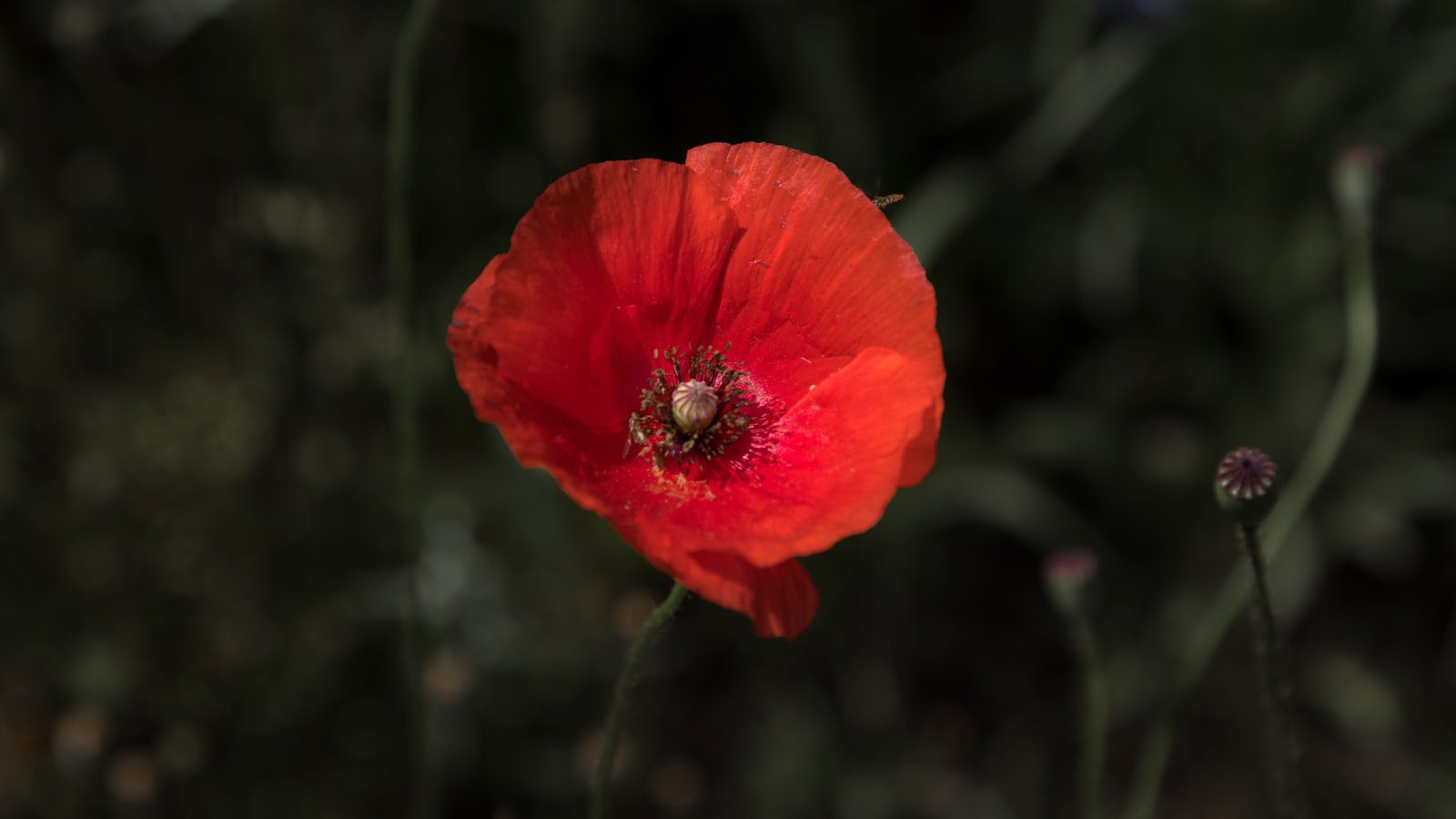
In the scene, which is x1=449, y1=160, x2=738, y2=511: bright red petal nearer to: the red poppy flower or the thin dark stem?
the red poppy flower

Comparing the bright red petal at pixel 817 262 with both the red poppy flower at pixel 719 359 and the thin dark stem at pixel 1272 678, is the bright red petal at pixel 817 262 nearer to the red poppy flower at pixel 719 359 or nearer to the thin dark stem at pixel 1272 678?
the red poppy flower at pixel 719 359

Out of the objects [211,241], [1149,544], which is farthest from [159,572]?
[1149,544]

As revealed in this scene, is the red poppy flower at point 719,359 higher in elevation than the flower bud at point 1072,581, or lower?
higher

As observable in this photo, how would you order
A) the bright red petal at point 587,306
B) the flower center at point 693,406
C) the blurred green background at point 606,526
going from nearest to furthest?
the bright red petal at point 587,306, the flower center at point 693,406, the blurred green background at point 606,526

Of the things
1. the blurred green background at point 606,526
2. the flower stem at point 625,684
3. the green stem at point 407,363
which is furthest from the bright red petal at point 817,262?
the blurred green background at point 606,526

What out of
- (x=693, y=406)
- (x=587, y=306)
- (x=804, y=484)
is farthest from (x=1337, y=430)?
(x=587, y=306)

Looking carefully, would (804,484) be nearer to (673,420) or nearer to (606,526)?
(673,420)
